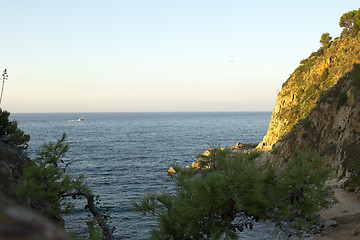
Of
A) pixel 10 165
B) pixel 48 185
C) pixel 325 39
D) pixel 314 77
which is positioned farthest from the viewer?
pixel 325 39

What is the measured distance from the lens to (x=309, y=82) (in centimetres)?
6322

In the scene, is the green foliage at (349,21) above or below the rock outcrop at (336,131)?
above

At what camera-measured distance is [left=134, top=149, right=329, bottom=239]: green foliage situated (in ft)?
33.7

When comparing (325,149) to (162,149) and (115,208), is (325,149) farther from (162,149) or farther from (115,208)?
(162,149)

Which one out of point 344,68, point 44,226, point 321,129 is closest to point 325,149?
point 321,129

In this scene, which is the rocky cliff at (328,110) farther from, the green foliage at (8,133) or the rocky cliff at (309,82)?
the green foliage at (8,133)

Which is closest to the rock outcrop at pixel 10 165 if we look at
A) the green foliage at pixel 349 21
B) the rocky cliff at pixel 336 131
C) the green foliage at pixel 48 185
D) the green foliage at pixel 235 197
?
the green foliage at pixel 48 185

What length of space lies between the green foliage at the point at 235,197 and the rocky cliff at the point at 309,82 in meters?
45.5

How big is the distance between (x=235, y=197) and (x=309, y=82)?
196ft

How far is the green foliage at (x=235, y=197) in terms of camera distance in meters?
10.3

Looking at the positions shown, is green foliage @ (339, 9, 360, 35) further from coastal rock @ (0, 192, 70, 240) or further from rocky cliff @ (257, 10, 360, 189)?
coastal rock @ (0, 192, 70, 240)

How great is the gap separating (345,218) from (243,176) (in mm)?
21795

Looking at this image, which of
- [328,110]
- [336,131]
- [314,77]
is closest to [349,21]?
[314,77]

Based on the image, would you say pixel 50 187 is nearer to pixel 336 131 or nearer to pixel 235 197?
pixel 235 197
